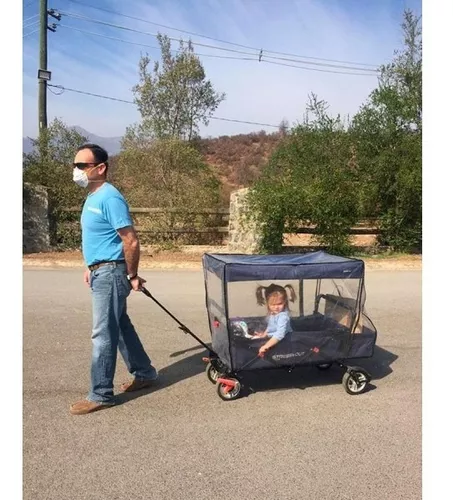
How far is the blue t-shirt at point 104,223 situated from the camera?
3.76m

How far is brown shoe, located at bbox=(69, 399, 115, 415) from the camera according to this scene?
12.3 ft

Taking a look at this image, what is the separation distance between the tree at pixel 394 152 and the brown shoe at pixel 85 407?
34.7 feet

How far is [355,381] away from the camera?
416cm

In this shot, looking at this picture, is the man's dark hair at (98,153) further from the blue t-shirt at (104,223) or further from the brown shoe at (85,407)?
the brown shoe at (85,407)

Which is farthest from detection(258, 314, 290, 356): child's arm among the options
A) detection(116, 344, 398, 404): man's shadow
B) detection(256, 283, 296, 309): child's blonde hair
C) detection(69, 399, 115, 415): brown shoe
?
detection(69, 399, 115, 415): brown shoe

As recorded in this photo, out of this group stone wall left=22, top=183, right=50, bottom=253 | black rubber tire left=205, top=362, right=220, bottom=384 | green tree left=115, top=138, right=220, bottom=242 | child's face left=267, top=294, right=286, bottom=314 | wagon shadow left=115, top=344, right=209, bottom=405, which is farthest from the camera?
green tree left=115, top=138, right=220, bottom=242

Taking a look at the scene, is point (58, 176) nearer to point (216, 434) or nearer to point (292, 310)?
point (292, 310)

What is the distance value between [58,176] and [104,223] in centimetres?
1086

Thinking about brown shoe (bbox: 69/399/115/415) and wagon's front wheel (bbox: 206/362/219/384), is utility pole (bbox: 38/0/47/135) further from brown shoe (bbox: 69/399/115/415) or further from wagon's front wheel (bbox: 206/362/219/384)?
brown shoe (bbox: 69/399/115/415)

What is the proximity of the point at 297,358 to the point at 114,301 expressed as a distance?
60.9 inches

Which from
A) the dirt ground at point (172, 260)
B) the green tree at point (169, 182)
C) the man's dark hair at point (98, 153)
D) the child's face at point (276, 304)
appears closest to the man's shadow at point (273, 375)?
the child's face at point (276, 304)

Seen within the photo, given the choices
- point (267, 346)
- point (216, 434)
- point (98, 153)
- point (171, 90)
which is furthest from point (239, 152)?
point (216, 434)

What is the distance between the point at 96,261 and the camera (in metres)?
Answer: 3.91

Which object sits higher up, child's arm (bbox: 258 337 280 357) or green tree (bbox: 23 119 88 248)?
green tree (bbox: 23 119 88 248)
